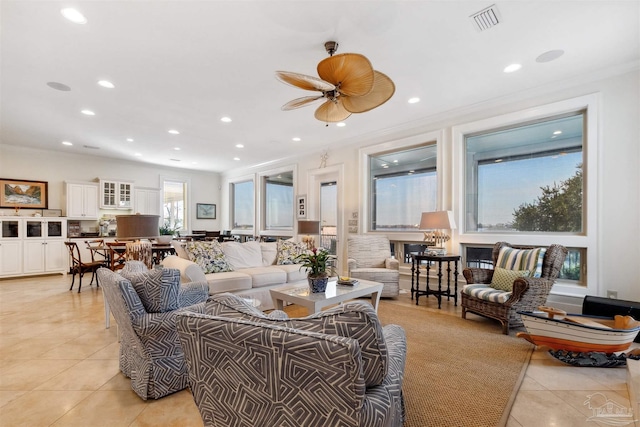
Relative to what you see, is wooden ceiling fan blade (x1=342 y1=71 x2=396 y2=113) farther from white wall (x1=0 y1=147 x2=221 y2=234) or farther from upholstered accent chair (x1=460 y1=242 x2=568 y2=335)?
white wall (x1=0 y1=147 x2=221 y2=234)

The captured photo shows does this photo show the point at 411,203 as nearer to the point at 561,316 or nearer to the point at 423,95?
the point at 423,95

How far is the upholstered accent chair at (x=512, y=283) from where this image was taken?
307cm

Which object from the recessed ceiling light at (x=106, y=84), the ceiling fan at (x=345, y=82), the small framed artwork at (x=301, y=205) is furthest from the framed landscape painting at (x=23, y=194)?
the ceiling fan at (x=345, y=82)

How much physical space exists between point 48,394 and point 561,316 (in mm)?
4080

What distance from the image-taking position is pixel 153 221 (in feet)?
8.95

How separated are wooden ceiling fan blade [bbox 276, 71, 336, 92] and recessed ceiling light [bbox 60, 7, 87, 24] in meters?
1.73

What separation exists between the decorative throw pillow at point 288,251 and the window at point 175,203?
A: 5476 mm

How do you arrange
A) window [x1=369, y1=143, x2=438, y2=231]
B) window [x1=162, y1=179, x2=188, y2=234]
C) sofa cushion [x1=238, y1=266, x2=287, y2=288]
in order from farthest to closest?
window [x1=162, y1=179, x2=188, y2=234] → window [x1=369, y1=143, x2=438, y2=231] → sofa cushion [x1=238, y1=266, x2=287, y2=288]

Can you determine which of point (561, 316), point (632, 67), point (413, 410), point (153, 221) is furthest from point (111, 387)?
point (632, 67)

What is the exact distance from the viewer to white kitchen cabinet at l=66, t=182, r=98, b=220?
6.81 m

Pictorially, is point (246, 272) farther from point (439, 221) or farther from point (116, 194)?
point (116, 194)

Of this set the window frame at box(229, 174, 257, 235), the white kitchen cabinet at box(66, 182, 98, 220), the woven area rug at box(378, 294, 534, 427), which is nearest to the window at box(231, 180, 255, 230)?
the window frame at box(229, 174, 257, 235)

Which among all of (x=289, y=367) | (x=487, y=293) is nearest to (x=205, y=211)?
(x=487, y=293)

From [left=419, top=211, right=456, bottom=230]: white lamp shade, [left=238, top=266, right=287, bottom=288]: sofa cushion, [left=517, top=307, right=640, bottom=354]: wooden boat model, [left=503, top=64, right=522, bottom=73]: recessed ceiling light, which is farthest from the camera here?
[left=419, top=211, right=456, bottom=230]: white lamp shade
